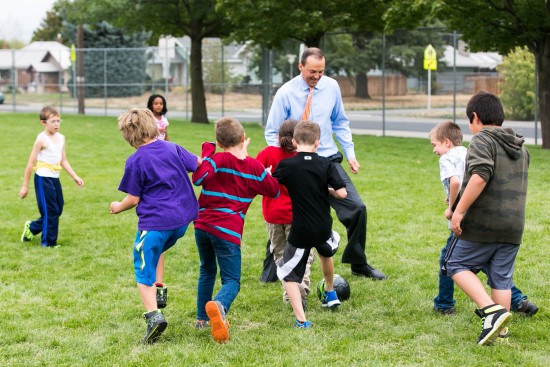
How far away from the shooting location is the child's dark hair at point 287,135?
628 cm

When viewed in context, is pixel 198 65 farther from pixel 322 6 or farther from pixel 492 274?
pixel 492 274

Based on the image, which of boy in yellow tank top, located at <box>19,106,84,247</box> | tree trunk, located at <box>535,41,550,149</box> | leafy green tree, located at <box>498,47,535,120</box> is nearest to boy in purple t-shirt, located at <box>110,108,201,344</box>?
boy in yellow tank top, located at <box>19,106,84,247</box>

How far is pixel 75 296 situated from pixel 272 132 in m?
2.10

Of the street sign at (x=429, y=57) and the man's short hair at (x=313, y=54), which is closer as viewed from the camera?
the man's short hair at (x=313, y=54)

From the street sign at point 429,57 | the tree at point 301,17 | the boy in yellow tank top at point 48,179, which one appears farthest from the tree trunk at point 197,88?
the boy in yellow tank top at point 48,179

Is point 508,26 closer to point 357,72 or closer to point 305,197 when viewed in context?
point 357,72

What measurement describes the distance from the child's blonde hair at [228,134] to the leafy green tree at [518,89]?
1715 centimetres

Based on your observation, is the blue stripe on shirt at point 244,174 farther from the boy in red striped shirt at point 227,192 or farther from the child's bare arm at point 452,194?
the child's bare arm at point 452,194

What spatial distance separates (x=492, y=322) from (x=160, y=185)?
2.30 meters

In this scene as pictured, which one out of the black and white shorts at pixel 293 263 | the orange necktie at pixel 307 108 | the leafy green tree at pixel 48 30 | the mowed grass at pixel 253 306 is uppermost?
the leafy green tree at pixel 48 30

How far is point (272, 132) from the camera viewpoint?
690 cm

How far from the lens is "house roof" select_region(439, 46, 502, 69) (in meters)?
22.1

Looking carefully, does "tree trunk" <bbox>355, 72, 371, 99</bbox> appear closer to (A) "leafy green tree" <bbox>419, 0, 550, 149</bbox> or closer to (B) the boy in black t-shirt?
(A) "leafy green tree" <bbox>419, 0, 550, 149</bbox>

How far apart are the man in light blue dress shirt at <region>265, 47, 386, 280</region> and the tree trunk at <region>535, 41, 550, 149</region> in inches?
490
